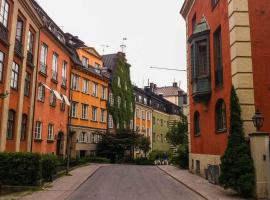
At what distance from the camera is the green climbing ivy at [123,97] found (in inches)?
1924

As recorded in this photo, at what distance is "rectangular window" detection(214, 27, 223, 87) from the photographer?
60.8ft

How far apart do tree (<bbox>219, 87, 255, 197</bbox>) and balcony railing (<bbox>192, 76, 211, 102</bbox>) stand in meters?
4.55

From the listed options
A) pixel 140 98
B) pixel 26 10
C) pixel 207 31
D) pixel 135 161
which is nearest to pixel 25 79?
pixel 26 10

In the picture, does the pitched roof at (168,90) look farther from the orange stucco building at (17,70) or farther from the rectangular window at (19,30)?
the rectangular window at (19,30)

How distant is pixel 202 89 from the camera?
66.1ft

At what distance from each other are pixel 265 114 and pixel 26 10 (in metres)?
17.0

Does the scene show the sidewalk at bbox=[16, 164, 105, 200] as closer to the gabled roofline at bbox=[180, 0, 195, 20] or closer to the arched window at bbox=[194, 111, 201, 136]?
the arched window at bbox=[194, 111, 201, 136]

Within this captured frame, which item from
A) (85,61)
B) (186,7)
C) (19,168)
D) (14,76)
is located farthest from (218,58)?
(85,61)

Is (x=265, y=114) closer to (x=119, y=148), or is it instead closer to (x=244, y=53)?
(x=244, y=53)

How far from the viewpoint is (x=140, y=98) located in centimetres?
6194

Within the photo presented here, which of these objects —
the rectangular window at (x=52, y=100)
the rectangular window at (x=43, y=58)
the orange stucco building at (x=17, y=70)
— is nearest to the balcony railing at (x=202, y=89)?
the orange stucco building at (x=17, y=70)

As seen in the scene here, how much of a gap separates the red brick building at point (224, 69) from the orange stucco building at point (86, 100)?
63.0ft

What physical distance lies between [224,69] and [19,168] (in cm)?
1071

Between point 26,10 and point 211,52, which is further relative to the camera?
point 26,10
